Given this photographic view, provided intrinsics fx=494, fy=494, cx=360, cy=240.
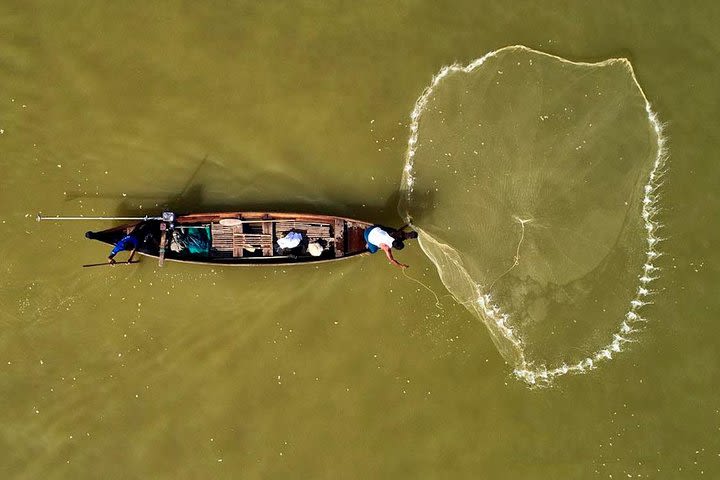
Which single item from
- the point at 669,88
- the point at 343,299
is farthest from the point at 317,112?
the point at 669,88

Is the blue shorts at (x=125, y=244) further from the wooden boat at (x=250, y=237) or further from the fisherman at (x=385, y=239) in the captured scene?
the fisherman at (x=385, y=239)

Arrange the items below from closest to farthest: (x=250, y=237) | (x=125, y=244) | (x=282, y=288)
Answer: (x=125, y=244), (x=250, y=237), (x=282, y=288)

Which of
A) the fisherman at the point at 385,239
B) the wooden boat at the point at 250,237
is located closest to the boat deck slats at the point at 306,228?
the wooden boat at the point at 250,237

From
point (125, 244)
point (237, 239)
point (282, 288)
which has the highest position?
point (125, 244)

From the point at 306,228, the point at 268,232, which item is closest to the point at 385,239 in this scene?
the point at 306,228

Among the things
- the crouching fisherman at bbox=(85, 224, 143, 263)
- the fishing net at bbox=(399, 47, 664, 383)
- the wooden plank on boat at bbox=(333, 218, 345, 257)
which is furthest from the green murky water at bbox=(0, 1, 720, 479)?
the crouching fisherman at bbox=(85, 224, 143, 263)

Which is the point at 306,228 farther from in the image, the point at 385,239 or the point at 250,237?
the point at 385,239

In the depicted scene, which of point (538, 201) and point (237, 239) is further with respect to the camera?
point (538, 201)
